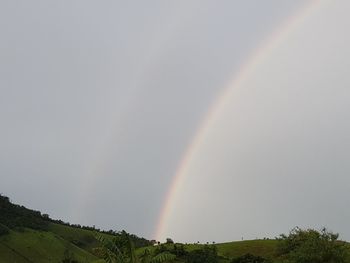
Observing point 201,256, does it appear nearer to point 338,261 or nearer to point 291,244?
point 291,244

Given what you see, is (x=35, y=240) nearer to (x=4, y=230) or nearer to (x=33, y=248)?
(x=33, y=248)

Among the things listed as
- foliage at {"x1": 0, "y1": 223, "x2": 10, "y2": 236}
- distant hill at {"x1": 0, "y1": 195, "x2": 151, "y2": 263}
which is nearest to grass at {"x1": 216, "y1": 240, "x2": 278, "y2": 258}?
distant hill at {"x1": 0, "y1": 195, "x2": 151, "y2": 263}

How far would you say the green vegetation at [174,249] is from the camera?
1419 inches

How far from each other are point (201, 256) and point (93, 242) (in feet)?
409

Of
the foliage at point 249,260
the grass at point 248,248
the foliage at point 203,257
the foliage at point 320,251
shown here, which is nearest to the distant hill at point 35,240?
the grass at point 248,248

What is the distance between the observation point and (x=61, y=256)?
445 feet

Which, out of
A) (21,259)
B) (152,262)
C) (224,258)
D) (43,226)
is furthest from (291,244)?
(43,226)

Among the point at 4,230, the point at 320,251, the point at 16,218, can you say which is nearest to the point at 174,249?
the point at 320,251

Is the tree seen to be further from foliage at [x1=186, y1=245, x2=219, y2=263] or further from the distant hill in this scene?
the distant hill

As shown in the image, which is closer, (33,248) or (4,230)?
(33,248)

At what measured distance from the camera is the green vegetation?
118 feet

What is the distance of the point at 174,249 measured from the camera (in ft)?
Answer: 199

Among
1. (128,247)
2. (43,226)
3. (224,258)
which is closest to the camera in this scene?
(128,247)

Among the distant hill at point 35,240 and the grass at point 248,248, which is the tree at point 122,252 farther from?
the distant hill at point 35,240
